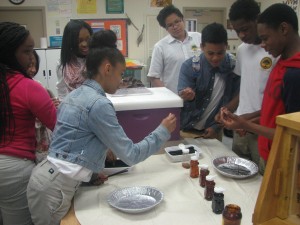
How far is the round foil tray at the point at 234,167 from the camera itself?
4.75ft

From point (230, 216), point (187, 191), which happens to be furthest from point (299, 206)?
point (187, 191)

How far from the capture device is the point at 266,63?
5.37ft

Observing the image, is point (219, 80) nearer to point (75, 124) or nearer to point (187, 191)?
point (187, 191)

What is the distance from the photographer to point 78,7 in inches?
200

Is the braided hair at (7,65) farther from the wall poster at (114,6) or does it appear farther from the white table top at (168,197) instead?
the wall poster at (114,6)

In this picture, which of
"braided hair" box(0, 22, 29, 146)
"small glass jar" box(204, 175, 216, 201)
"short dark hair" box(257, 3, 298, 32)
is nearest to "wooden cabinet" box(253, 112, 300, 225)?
"small glass jar" box(204, 175, 216, 201)

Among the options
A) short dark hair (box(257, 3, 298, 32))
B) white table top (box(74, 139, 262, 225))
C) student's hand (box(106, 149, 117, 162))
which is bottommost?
white table top (box(74, 139, 262, 225))

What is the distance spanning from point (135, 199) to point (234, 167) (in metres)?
0.55

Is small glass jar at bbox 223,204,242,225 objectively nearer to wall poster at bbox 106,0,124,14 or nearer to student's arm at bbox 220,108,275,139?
student's arm at bbox 220,108,275,139

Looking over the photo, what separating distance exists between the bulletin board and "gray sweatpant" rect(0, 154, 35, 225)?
4.07m

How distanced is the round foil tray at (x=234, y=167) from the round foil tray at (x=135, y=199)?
1.20 ft

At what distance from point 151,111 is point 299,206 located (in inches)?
40.4

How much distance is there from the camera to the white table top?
1.15 metres

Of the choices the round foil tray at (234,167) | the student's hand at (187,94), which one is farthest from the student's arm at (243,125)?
the student's hand at (187,94)
